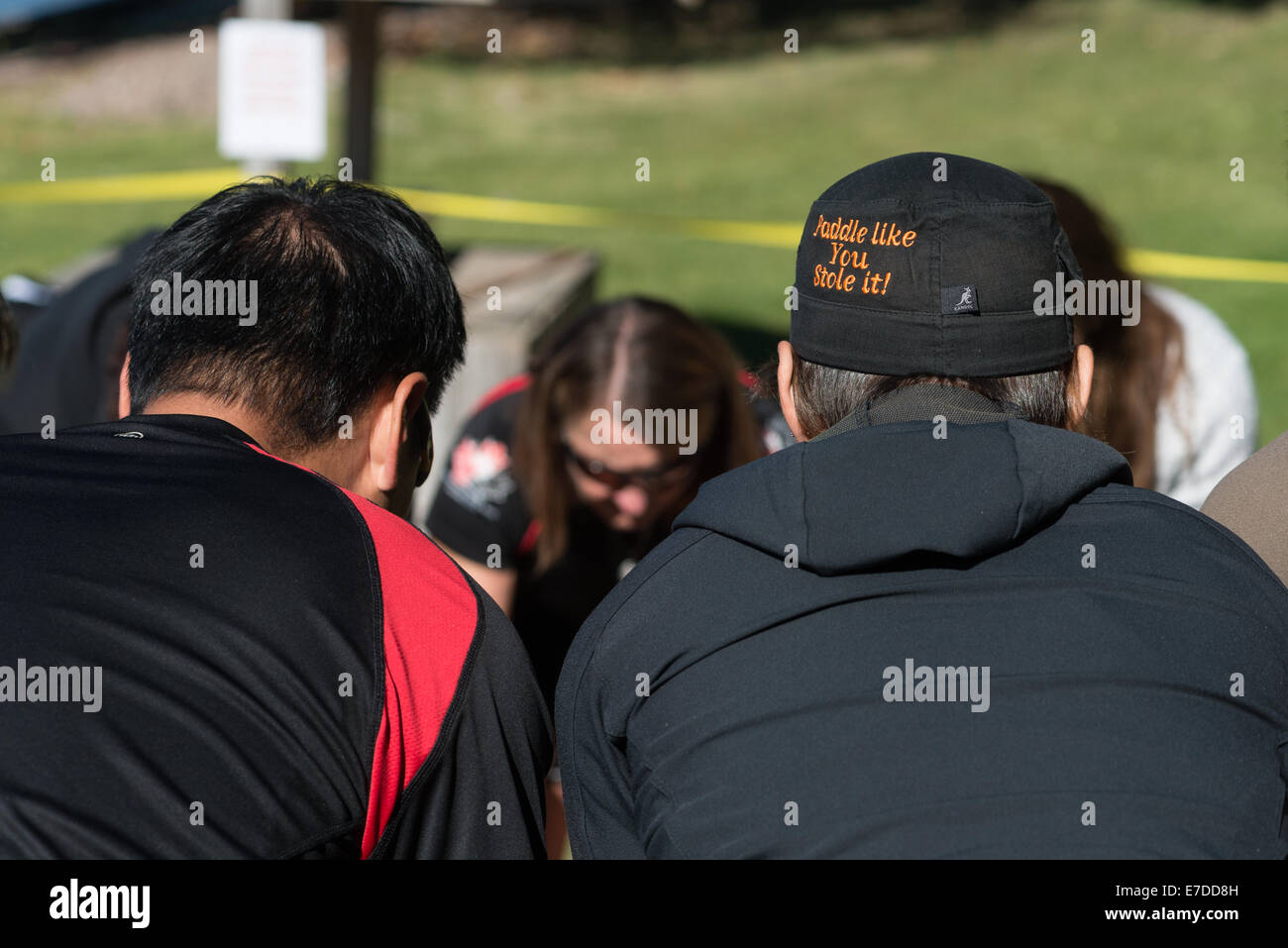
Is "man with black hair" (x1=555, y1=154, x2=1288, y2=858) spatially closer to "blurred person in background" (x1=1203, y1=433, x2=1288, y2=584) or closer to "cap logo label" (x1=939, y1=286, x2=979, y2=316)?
"cap logo label" (x1=939, y1=286, x2=979, y2=316)

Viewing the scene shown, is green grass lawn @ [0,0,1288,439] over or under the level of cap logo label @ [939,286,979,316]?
over

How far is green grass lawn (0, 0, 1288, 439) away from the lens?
11.0 metres

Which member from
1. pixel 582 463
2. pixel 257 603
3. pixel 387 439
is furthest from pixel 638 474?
pixel 257 603

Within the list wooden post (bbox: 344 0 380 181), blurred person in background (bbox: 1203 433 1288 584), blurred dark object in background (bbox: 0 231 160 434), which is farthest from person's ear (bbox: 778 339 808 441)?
wooden post (bbox: 344 0 380 181)

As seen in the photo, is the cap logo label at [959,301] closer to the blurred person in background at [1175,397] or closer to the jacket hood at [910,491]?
the jacket hood at [910,491]

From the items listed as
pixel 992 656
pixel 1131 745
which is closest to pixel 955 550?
pixel 992 656

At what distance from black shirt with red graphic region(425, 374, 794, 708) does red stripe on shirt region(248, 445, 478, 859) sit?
1.85 m

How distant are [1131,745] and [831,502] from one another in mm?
380

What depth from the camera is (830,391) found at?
1.66 meters

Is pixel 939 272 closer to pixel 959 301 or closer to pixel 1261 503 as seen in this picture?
pixel 959 301

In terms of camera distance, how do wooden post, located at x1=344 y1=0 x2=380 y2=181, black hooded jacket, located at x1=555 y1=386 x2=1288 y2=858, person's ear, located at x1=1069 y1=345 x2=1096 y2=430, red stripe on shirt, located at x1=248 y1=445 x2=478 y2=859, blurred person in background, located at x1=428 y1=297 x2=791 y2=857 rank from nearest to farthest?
black hooded jacket, located at x1=555 y1=386 x2=1288 y2=858 → red stripe on shirt, located at x1=248 y1=445 x2=478 y2=859 → person's ear, located at x1=1069 y1=345 x2=1096 y2=430 → blurred person in background, located at x1=428 y1=297 x2=791 y2=857 → wooden post, located at x1=344 y1=0 x2=380 y2=181

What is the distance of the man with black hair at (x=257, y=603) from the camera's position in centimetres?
133

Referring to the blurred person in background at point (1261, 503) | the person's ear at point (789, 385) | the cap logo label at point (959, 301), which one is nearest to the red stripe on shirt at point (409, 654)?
the person's ear at point (789, 385)

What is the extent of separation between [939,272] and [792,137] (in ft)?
52.4
